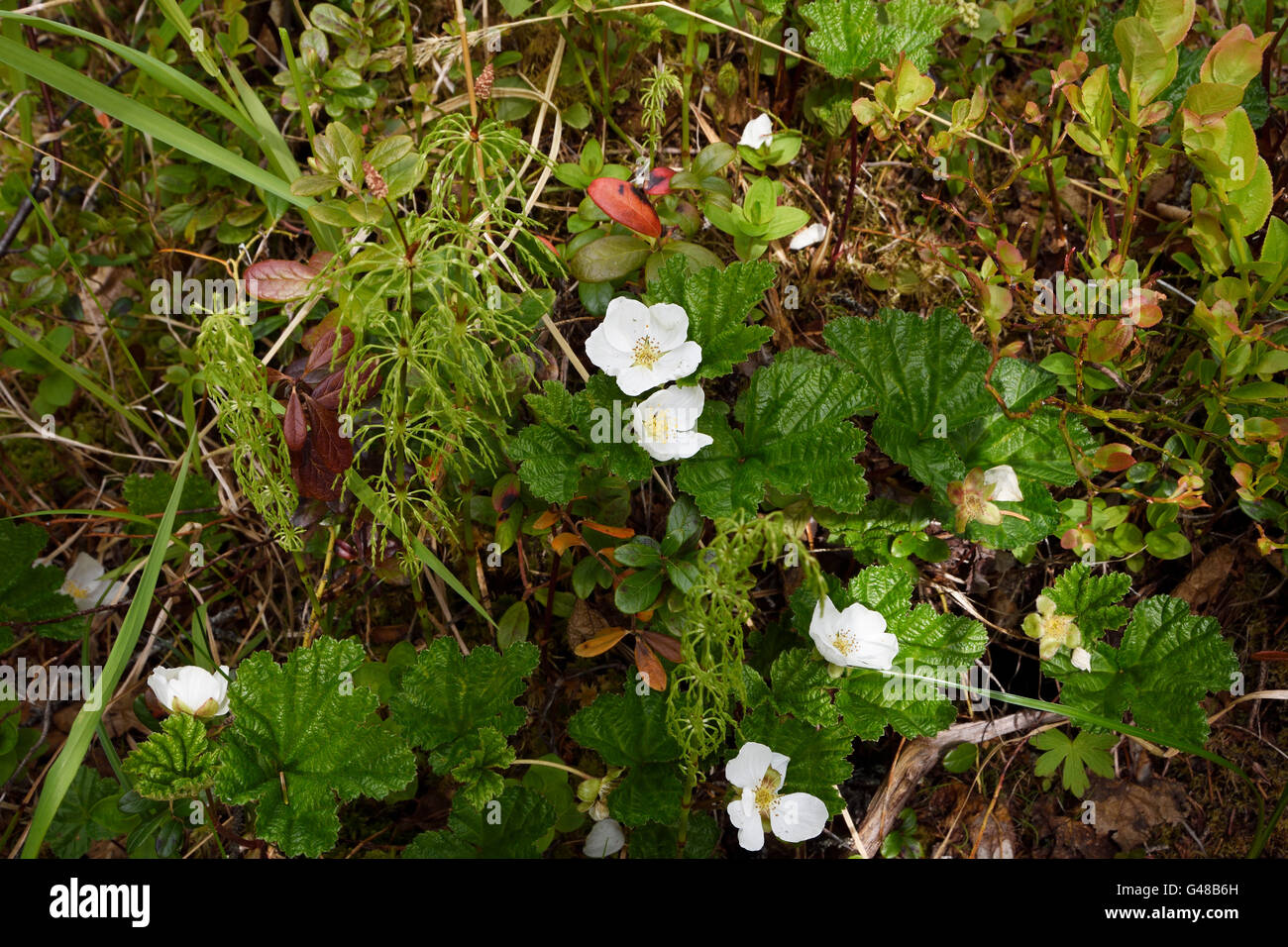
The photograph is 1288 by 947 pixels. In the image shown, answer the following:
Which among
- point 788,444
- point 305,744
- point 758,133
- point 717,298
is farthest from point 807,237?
point 305,744

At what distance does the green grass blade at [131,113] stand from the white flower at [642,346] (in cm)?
66

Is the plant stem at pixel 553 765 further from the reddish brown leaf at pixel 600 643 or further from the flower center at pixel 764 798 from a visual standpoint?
the flower center at pixel 764 798

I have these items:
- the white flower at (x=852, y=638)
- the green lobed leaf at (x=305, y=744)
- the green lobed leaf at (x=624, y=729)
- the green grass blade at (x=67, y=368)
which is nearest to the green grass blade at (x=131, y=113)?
the green grass blade at (x=67, y=368)

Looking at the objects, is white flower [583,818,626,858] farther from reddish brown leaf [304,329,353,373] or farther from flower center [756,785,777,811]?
reddish brown leaf [304,329,353,373]

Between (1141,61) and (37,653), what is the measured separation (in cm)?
290

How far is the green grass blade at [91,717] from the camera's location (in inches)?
69.7

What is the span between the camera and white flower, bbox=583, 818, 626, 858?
2.05 metres

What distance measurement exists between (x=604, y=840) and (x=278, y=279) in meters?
1.41

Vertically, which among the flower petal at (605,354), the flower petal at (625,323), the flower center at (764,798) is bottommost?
the flower center at (764,798)

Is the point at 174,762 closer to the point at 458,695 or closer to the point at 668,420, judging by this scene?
the point at 458,695

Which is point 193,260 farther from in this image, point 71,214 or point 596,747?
point 596,747

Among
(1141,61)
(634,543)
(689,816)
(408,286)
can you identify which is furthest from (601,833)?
(1141,61)

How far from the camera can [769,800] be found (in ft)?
6.27

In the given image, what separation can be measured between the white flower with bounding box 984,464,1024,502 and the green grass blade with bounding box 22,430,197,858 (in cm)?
172
